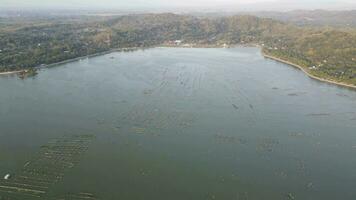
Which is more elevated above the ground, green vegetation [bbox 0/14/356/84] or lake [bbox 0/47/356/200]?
green vegetation [bbox 0/14/356/84]

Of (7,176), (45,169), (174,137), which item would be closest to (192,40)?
(174,137)

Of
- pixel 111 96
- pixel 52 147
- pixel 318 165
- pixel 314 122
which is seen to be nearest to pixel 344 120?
pixel 314 122

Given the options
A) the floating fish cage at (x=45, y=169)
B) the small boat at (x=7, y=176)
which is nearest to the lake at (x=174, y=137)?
the floating fish cage at (x=45, y=169)

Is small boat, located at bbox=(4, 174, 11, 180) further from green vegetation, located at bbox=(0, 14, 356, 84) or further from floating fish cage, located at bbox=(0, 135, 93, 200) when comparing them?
green vegetation, located at bbox=(0, 14, 356, 84)

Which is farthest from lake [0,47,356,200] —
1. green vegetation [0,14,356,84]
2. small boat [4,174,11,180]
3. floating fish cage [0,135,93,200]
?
green vegetation [0,14,356,84]

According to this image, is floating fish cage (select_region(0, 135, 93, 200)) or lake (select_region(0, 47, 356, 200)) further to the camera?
lake (select_region(0, 47, 356, 200))

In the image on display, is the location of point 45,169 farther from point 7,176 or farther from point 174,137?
point 174,137

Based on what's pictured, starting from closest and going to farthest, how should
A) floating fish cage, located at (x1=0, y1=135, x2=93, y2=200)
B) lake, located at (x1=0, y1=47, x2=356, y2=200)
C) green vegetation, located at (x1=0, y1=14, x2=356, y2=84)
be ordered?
floating fish cage, located at (x1=0, y1=135, x2=93, y2=200) < lake, located at (x1=0, y1=47, x2=356, y2=200) < green vegetation, located at (x1=0, y1=14, x2=356, y2=84)

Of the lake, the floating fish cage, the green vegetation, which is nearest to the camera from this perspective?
the floating fish cage

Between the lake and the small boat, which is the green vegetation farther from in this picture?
the small boat
